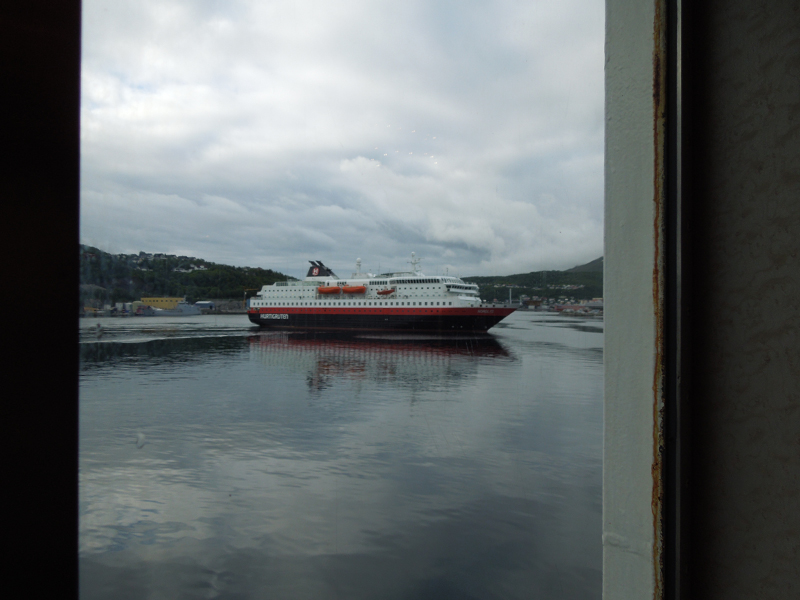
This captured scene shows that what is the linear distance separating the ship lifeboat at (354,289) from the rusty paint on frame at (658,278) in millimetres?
17667

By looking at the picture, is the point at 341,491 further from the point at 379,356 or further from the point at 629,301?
the point at 379,356

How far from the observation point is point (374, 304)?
17.2m

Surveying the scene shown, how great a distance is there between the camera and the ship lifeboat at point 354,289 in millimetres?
18000

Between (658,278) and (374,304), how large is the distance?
1686 centimetres

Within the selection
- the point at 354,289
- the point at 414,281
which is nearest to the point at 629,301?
the point at 414,281

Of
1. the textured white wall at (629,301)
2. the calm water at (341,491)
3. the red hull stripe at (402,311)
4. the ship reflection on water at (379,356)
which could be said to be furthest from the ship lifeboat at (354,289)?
the textured white wall at (629,301)

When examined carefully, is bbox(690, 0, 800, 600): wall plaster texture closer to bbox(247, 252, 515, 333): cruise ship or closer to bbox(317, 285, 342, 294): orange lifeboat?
bbox(247, 252, 515, 333): cruise ship

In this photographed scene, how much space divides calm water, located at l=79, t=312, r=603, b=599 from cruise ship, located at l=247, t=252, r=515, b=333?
27.8 ft

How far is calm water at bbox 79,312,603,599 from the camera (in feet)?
6.41

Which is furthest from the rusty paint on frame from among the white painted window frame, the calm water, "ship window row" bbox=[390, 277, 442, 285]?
"ship window row" bbox=[390, 277, 442, 285]

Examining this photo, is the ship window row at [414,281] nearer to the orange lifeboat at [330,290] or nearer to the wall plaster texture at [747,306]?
the orange lifeboat at [330,290]

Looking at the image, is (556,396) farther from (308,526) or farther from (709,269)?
(709,269)

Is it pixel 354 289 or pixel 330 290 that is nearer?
pixel 354 289
